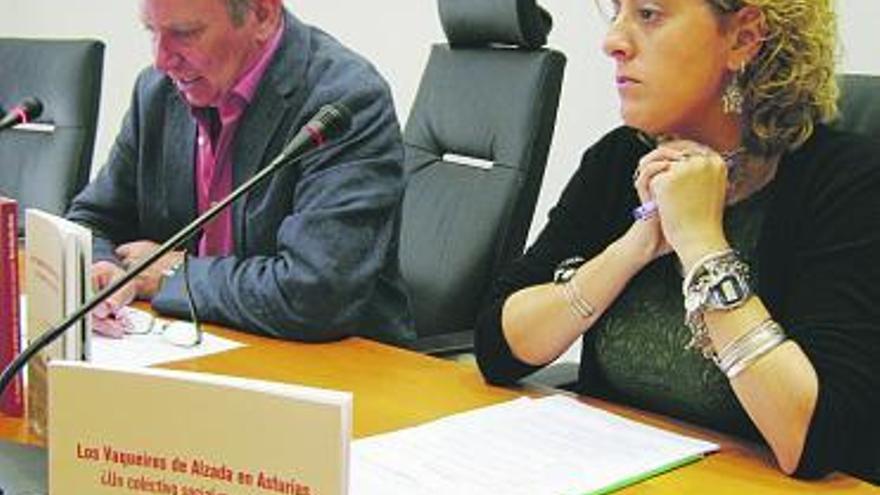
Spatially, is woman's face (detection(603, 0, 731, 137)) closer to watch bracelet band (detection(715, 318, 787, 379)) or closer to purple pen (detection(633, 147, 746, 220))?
purple pen (detection(633, 147, 746, 220))

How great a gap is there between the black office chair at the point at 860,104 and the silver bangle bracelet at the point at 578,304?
0.40 metres

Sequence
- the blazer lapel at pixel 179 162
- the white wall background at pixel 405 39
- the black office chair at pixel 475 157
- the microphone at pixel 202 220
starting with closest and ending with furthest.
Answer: the microphone at pixel 202 220 < the blazer lapel at pixel 179 162 < the black office chair at pixel 475 157 < the white wall background at pixel 405 39

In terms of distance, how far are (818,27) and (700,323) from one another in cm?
38

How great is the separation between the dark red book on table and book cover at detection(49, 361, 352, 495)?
0.39 metres

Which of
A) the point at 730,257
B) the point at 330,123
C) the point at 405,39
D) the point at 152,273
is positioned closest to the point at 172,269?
the point at 152,273

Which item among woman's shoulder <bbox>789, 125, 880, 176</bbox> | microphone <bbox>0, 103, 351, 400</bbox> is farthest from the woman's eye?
microphone <bbox>0, 103, 351, 400</bbox>

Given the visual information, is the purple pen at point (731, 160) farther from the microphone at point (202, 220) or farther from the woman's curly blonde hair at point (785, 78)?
the microphone at point (202, 220)

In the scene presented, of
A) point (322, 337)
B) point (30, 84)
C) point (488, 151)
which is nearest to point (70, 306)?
point (322, 337)

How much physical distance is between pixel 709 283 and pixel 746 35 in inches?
11.9

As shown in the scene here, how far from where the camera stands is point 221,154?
1748mm

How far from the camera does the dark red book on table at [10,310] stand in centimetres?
121

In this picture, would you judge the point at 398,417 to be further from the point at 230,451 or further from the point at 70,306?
the point at 230,451

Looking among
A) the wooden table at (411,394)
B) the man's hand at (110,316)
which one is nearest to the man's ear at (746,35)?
the wooden table at (411,394)

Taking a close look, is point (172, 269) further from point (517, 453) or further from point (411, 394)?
point (517, 453)
